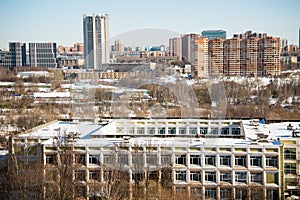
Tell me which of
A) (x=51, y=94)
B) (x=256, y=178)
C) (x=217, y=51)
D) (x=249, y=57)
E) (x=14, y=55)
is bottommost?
(x=256, y=178)

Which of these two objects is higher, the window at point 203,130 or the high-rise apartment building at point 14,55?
the high-rise apartment building at point 14,55

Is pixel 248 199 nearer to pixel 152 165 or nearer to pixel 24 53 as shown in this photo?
pixel 152 165

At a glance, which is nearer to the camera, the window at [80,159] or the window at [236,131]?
the window at [80,159]

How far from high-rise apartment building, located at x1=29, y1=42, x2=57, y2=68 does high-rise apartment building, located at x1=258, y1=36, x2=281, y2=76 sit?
8.98m

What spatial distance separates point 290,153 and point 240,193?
20.2 inches

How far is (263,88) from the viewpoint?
9.90 meters

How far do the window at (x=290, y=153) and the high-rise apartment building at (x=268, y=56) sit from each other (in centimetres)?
846

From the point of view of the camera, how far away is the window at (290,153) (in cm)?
358

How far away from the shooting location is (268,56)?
1193 cm

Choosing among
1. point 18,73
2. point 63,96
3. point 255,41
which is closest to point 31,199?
point 63,96

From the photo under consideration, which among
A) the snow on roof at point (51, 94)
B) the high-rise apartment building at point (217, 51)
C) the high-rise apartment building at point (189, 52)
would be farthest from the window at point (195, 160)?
the high-rise apartment building at point (217, 51)

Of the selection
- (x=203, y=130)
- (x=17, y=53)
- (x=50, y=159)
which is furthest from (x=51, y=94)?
(x=17, y=53)

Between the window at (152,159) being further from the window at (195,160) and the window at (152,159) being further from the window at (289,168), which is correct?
the window at (289,168)

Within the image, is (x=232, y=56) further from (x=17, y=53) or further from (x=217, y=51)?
(x=17, y=53)
